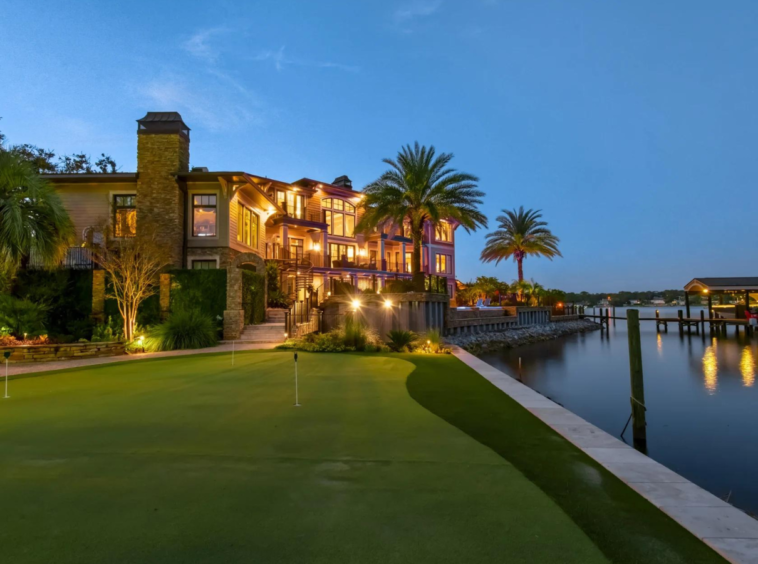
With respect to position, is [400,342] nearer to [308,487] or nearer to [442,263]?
[308,487]

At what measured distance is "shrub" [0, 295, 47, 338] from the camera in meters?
15.9

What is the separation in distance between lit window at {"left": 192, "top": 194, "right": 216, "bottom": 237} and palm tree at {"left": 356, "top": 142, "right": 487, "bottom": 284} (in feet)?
30.9

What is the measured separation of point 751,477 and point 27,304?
879 inches

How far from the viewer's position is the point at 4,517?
3484mm

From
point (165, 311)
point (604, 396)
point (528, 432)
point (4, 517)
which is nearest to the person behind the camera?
point (4, 517)

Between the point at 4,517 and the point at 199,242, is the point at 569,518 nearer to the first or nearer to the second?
the point at 4,517

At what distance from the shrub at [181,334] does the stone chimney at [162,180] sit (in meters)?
5.95

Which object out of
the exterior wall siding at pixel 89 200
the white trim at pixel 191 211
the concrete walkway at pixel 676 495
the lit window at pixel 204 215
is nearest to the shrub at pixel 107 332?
the white trim at pixel 191 211

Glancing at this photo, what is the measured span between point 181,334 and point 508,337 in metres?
23.0

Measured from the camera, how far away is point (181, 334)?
1775 centimetres

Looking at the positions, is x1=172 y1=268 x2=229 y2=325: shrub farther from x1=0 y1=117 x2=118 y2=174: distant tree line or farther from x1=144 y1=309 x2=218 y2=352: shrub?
x1=0 y1=117 x2=118 y2=174: distant tree line

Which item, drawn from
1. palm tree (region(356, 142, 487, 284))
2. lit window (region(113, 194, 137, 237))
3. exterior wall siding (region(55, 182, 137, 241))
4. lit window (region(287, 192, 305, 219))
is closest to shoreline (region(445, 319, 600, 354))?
palm tree (region(356, 142, 487, 284))

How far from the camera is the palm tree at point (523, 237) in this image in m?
43.3

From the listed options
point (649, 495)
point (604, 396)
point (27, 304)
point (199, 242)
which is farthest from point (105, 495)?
point (199, 242)
